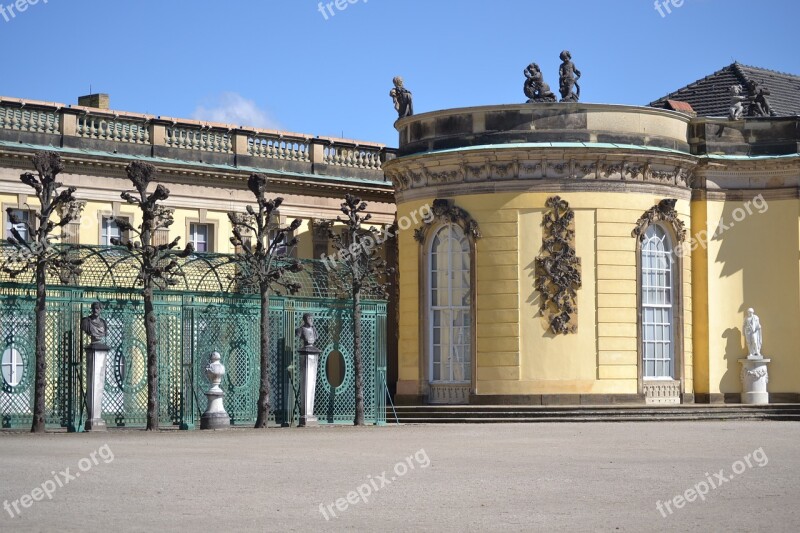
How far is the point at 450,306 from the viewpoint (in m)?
37.1

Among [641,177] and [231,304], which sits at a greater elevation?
[641,177]

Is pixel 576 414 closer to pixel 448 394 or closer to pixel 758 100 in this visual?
pixel 448 394

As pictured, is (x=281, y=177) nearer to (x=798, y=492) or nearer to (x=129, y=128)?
(x=129, y=128)

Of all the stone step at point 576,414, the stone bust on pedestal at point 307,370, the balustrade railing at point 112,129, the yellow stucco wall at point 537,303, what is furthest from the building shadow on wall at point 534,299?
the balustrade railing at point 112,129

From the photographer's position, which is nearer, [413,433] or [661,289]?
[413,433]

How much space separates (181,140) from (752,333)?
14.7m

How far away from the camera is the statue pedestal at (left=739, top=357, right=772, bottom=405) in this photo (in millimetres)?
37688

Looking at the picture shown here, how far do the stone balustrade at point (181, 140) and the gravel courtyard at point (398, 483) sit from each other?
11.5 meters

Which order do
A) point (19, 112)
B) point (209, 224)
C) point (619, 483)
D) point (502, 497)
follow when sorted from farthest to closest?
point (209, 224) → point (19, 112) → point (619, 483) → point (502, 497)

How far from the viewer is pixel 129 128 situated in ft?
124

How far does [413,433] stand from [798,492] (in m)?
13.0

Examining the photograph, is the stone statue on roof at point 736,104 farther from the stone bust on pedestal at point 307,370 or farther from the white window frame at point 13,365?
the white window frame at point 13,365

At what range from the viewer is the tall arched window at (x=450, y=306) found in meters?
36.8

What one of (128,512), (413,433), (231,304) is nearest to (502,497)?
(128,512)
